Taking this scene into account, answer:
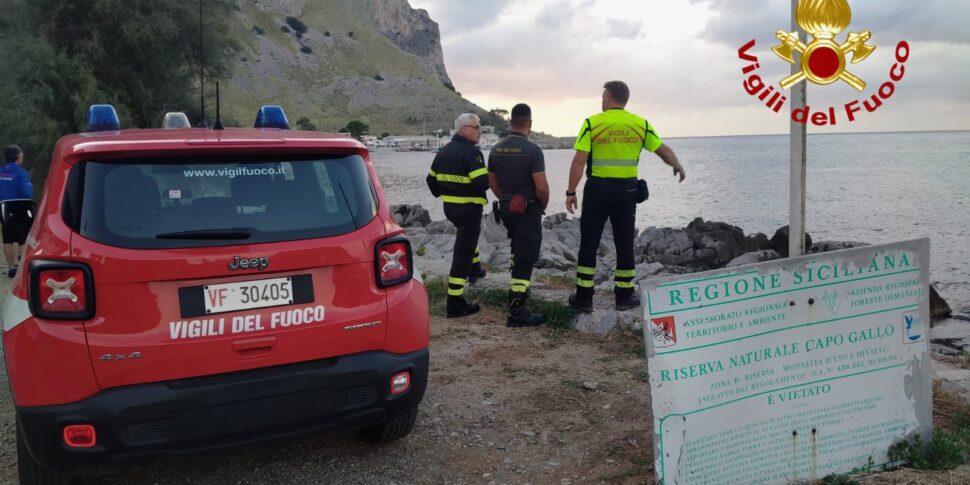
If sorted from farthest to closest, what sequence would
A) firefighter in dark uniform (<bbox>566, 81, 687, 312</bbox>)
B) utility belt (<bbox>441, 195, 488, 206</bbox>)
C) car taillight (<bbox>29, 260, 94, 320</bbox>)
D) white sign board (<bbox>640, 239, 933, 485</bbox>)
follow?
utility belt (<bbox>441, 195, 488, 206</bbox>), firefighter in dark uniform (<bbox>566, 81, 687, 312</bbox>), white sign board (<bbox>640, 239, 933, 485</bbox>), car taillight (<bbox>29, 260, 94, 320</bbox>)

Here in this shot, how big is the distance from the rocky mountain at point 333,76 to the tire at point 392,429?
10974cm

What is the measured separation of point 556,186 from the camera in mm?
52500

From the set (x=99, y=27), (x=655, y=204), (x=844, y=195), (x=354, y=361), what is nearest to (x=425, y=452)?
(x=354, y=361)

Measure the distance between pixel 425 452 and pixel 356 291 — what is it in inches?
51.6

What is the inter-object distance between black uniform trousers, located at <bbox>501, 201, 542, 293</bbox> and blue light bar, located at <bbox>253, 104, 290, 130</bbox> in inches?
109

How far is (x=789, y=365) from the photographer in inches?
140

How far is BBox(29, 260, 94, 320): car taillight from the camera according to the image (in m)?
3.04

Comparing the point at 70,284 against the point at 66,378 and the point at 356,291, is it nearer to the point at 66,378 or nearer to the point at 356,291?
the point at 66,378

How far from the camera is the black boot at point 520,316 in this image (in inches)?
277

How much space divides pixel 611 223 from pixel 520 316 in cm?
127

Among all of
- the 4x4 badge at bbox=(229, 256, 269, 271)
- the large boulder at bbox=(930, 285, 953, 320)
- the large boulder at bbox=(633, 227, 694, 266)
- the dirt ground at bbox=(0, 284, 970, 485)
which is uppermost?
the 4x4 badge at bbox=(229, 256, 269, 271)

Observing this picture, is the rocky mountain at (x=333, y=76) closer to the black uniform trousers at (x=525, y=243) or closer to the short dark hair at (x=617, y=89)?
the black uniform trousers at (x=525, y=243)

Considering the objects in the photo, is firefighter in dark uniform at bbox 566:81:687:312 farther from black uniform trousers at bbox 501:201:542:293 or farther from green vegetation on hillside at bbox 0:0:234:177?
green vegetation on hillside at bbox 0:0:234:177

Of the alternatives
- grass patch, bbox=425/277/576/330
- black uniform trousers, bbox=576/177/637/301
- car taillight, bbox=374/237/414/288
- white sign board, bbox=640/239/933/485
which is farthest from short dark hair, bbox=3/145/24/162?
white sign board, bbox=640/239/933/485
